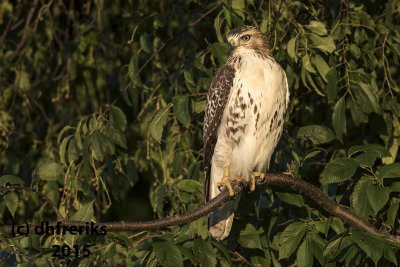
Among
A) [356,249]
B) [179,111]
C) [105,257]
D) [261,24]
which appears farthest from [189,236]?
[261,24]

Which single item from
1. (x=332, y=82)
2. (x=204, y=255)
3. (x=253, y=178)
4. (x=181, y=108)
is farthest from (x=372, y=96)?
(x=204, y=255)

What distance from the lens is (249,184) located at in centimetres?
436

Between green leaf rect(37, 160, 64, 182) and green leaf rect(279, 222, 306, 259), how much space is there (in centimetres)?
132

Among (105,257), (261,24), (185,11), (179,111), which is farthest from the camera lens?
(185,11)

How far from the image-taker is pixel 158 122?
3959 millimetres

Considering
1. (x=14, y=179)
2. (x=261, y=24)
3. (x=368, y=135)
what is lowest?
(x=368, y=135)

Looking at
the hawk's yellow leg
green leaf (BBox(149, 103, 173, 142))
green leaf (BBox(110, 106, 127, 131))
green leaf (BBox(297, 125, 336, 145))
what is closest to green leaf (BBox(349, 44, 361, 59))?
green leaf (BBox(297, 125, 336, 145))

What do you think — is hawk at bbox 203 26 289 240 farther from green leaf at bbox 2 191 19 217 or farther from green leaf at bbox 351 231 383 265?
green leaf at bbox 2 191 19 217

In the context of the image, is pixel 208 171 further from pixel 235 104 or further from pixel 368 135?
pixel 368 135

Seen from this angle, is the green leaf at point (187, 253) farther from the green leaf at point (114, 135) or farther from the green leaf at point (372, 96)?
the green leaf at point (372, 96)

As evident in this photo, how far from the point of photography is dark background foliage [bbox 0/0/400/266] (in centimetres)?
351

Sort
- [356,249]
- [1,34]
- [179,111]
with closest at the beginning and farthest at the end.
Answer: [356,249], [179,111], [1,34]

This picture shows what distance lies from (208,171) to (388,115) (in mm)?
1266

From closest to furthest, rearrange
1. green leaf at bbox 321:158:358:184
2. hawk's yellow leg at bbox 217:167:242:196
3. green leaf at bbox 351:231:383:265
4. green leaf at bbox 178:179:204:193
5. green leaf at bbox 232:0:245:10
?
1. green leaf at bbox 351:231:383:265
2. green leaf at bbox 321:158:358:184
3. green leaf at bbox 178:179:204:193
4. green leaf at bbox 232:0:245:10
5. hawk's yellow leg at bbox 217:167:242:196
